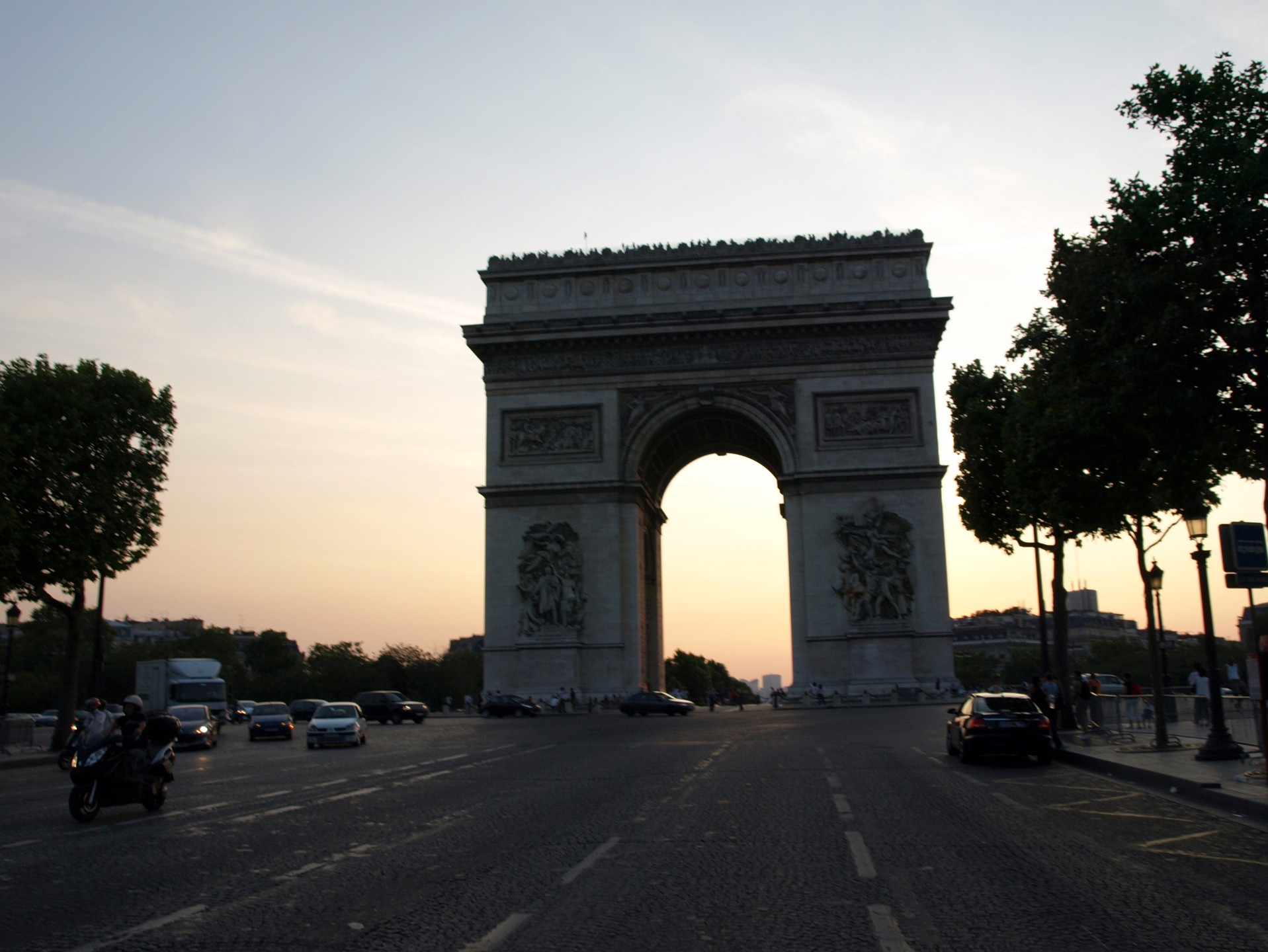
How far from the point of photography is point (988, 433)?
35031 millimetres

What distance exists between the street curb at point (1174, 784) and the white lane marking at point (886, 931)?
23.1ft

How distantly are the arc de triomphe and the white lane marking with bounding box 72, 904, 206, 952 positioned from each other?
41.6 meters

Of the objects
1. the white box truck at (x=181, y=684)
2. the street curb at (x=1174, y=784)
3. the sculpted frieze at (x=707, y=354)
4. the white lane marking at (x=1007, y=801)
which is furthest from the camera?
the sculpted frieze at (x=707, y=354)

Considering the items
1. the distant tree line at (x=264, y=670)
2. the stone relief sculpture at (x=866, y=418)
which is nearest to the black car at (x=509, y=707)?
the stone relief sculpture at (x=866, y=418)

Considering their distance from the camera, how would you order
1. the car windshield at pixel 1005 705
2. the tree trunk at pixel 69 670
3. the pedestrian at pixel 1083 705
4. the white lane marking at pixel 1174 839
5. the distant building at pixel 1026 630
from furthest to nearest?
the distant building at pixel 1026 630 → the tree trunk at pixel 69 670 → the pedestrian at pixel 1083 705 → the car windshield at pixel 1005 705 → the white lane marking at pixel 1174 839

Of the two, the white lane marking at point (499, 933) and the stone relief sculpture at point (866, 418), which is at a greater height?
the stone relief sculpture at point (866, 418)

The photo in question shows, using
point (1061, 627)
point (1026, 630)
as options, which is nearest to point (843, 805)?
point (1061, 627)

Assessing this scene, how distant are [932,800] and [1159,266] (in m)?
→ 8.53

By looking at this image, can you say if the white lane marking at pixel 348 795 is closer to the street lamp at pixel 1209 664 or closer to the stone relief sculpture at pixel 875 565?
the street lamp at pixel 1209 664

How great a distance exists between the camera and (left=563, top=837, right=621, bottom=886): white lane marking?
8.88m

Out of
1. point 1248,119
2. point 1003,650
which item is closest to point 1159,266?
point 1248,119

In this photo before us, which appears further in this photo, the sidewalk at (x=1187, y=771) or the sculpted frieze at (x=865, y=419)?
the sculpted frieze at (x=865, y=419)

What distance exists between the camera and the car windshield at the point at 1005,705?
66.9 ft

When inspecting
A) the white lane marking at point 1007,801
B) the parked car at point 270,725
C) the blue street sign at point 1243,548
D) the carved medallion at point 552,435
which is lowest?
the white lane marking at point 1007,801
